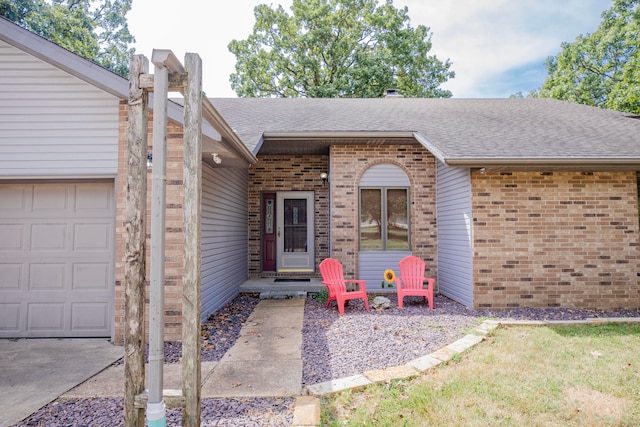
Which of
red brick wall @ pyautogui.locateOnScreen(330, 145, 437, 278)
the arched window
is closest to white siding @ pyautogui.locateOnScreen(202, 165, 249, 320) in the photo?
red brick wall @ pyautogui.locateOnScreen(330, 145, 437, 278)

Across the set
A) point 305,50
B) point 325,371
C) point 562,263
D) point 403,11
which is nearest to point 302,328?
point 325,371

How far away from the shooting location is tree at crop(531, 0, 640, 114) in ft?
55.0

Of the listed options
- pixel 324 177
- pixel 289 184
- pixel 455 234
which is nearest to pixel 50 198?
Answer: pixel 289 184

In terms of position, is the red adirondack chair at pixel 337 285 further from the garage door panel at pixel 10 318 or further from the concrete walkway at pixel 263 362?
the garage door panel at pixel 10 318

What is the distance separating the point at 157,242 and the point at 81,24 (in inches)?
910

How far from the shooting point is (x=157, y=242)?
2.06 m

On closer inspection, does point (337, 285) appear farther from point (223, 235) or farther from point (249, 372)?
point (249, 372)

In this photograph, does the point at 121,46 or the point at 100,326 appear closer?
the point at 100,326

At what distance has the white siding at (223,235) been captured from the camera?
554cm

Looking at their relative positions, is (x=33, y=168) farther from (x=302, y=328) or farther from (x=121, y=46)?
(x=121, y=46)

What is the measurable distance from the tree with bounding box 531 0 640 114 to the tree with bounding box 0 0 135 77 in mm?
24570

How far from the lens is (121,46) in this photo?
71.2 feet

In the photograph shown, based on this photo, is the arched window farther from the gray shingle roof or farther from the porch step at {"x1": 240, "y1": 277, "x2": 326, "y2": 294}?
the porch step at {"x1": 240, "y1": 277, "x2": 326, "y2": 294}

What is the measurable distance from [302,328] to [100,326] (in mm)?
2725
